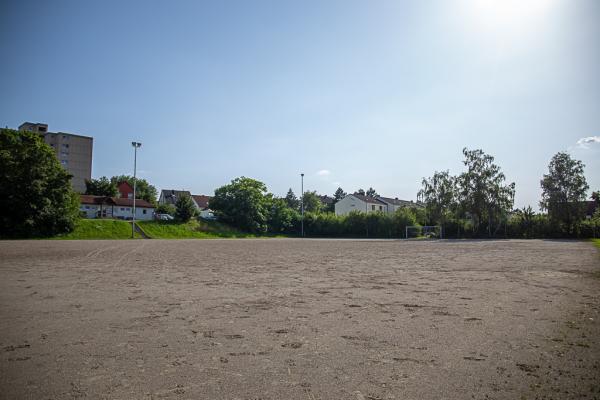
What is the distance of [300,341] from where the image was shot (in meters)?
5.03

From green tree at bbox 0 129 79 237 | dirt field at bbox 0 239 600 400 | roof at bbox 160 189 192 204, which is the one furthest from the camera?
roof at bbox 160 189 192 204

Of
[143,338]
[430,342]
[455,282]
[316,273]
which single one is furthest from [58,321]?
[455,282]

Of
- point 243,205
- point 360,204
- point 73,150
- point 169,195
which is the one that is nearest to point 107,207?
point 243,205

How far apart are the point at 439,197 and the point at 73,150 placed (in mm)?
92898

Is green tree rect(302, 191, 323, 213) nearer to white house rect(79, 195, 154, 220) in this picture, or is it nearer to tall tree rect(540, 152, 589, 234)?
white house rect(79, 195, 154, 220)

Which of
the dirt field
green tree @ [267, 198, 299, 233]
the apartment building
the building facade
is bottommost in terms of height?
the dirt field

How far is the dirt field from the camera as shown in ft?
11.7

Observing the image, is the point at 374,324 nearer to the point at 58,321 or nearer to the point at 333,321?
the point at 333,321

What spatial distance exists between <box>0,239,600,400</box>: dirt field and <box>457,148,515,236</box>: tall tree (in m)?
49.9

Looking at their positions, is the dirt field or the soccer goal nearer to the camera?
the dirt field

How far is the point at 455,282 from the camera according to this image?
10312 mm

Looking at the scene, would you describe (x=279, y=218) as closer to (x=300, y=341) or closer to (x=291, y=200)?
(x=291, y=200)

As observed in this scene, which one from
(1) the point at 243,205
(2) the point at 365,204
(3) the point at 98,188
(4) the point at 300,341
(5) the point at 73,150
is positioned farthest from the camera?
(5) the point at 73,150

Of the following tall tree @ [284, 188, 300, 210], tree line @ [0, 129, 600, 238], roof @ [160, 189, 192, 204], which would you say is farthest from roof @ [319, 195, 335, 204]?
tree line @ [0, 129, 600, 238]
